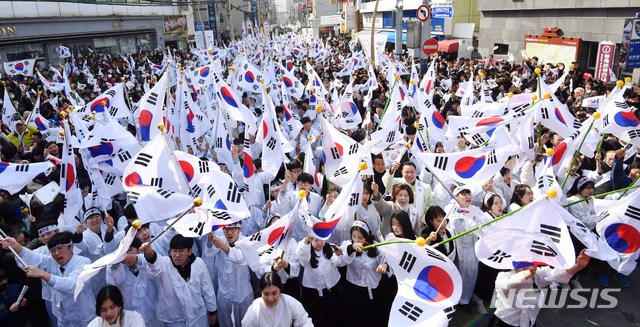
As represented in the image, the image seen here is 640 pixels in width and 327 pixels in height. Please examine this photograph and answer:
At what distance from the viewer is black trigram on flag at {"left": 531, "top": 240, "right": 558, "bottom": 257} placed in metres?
3.47

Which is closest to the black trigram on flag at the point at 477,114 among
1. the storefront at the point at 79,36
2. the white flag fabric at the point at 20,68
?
the white flag fabric at the point at 20,68

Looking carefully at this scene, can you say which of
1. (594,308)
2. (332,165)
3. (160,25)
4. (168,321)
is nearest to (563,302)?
(594,308)

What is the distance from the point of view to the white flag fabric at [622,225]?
13.1ft

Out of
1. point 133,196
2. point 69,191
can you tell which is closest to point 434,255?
point 133,196

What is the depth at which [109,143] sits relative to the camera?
236 inches

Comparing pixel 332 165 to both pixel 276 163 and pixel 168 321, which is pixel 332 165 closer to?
pixel 276 163

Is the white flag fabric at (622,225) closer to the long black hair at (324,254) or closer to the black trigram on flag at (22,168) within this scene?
the long black hair at (324,254)

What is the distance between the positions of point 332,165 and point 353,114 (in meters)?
3.11

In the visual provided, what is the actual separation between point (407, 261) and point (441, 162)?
5.71 feet

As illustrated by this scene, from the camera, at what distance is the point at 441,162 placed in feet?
16.6

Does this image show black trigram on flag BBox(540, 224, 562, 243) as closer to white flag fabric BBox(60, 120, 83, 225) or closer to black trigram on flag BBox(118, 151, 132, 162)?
white flag fabric BBox(60, 120, 83, 225)

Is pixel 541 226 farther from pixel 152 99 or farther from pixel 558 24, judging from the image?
pixel 558 24

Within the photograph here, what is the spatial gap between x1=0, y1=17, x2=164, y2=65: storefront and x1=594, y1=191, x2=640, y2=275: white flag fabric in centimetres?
2439

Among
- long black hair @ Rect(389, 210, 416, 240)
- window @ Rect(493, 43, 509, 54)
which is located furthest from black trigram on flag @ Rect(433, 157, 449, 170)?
window @ Rect(493, 43, 509, 54)
